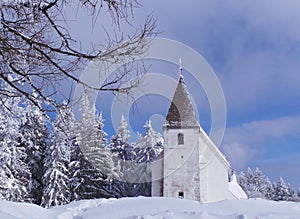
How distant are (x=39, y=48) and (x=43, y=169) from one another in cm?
2099

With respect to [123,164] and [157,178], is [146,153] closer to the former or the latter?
[123,164]

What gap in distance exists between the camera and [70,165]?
23.6 m

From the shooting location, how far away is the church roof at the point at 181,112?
22.5 m

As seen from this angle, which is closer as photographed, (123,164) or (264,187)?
(123,164)

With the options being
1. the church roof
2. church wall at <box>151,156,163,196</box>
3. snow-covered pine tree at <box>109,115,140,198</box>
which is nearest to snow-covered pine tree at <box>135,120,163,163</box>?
snow-covered pine tree at <box>109,115,140,198</box>

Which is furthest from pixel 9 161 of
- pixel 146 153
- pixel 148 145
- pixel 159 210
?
pixel 148 145

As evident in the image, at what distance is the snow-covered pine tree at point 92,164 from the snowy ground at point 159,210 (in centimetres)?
2006

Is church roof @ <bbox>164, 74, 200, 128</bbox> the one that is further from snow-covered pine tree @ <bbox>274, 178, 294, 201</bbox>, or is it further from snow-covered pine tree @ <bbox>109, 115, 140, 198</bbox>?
snow-covered pine tree @ <bbox>274, 178, 294, 201</bbox>

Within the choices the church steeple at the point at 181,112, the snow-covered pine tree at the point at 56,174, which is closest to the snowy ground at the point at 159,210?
the snow-covered pine tree at the point at 56,174

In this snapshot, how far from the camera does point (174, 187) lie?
21375 mm

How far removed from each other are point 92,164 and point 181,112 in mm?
6546

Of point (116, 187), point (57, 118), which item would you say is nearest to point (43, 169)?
point (116, 187)

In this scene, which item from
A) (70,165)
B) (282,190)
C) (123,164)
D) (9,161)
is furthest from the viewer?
(282,190)

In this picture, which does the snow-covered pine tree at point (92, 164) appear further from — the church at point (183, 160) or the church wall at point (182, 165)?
the church wall at point (182, 165)
